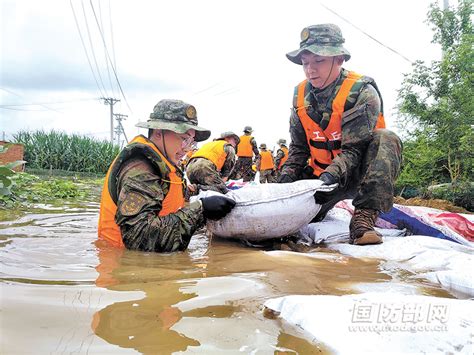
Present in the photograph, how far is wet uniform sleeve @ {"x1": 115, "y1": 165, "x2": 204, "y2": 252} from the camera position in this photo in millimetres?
2191

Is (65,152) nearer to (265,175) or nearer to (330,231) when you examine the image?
(265,175)

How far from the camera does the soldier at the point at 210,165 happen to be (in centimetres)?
403

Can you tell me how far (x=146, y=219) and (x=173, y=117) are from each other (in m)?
0.63

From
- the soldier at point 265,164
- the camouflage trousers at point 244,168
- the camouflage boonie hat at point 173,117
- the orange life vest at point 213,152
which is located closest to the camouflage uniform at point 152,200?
the camouflage boonie hat at point 173,117

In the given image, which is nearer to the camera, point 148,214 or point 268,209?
point 148,214

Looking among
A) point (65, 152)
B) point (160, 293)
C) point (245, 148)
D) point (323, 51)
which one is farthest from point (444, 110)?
point (65, 152)

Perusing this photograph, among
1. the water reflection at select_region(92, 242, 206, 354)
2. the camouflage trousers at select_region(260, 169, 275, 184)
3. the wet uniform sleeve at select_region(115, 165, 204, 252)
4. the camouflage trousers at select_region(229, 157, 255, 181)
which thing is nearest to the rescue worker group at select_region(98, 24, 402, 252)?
the wet uniform sleeve at select_region(115, 165, 204, 252)

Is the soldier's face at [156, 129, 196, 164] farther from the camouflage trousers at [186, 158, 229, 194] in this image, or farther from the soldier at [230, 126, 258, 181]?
the soldier at [230, 126, 258, 181]

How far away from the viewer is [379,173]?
8.80 ft

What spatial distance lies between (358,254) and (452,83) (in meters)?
7.94

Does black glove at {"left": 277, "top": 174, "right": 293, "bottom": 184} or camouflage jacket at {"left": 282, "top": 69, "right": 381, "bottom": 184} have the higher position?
camouflage jacket at {"left": 282, "top": 69, "right": 381, "bottom": 184}

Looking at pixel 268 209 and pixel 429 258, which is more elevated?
pixel 268 209

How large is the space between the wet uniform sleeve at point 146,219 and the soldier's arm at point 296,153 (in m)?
1.30

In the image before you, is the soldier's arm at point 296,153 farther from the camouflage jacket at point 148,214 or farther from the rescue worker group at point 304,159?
the camouflage jacket at point 148,214
